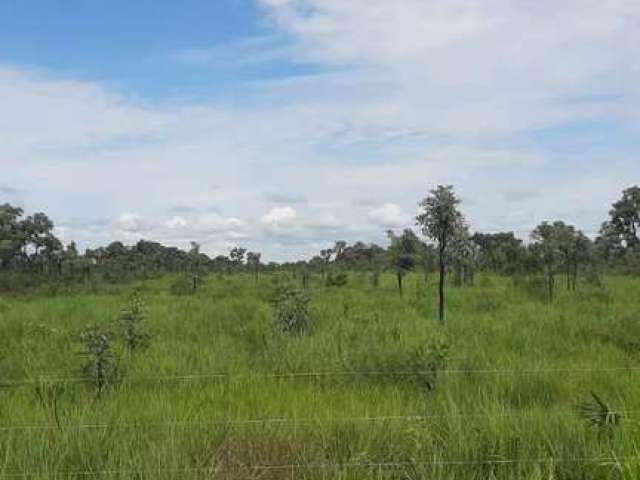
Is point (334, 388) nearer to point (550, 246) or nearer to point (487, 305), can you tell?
point (487, 305)

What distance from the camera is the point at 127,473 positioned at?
4.79 meters

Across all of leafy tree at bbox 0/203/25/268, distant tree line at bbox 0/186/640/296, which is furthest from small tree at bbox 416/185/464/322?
leafy tree at bbox 0/203/25/268

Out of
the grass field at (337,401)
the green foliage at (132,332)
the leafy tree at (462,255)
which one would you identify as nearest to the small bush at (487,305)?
the leafy tree at (462,255)

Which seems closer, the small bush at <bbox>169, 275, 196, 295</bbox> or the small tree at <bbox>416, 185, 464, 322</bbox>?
the small tree at <bbox>416, 185, 464, 322</bbox>

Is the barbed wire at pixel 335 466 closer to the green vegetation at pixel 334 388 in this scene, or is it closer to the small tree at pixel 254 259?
the green vegetation at pixel 334 388

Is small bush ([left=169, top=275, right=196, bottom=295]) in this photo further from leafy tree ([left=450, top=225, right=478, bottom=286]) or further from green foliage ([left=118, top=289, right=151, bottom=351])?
green foliage ([left=118, top=289, right=151, bottom=351])

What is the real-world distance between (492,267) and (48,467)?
36.1 meters

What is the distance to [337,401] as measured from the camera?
748cm

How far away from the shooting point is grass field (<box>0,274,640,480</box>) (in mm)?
5094

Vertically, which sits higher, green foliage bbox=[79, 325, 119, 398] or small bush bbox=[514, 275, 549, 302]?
small bush bbox=[514, 275, 549, 302]

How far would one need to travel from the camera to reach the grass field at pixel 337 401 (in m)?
5.09

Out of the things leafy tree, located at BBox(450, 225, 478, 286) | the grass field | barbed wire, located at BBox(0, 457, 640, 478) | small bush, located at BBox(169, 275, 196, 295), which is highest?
leafy tree, located at BBox(450, 225, 478, 286)

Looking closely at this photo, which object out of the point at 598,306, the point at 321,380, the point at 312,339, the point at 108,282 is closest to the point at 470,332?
Result: the point at 312,339

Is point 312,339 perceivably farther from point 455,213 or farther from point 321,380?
point 455,213
